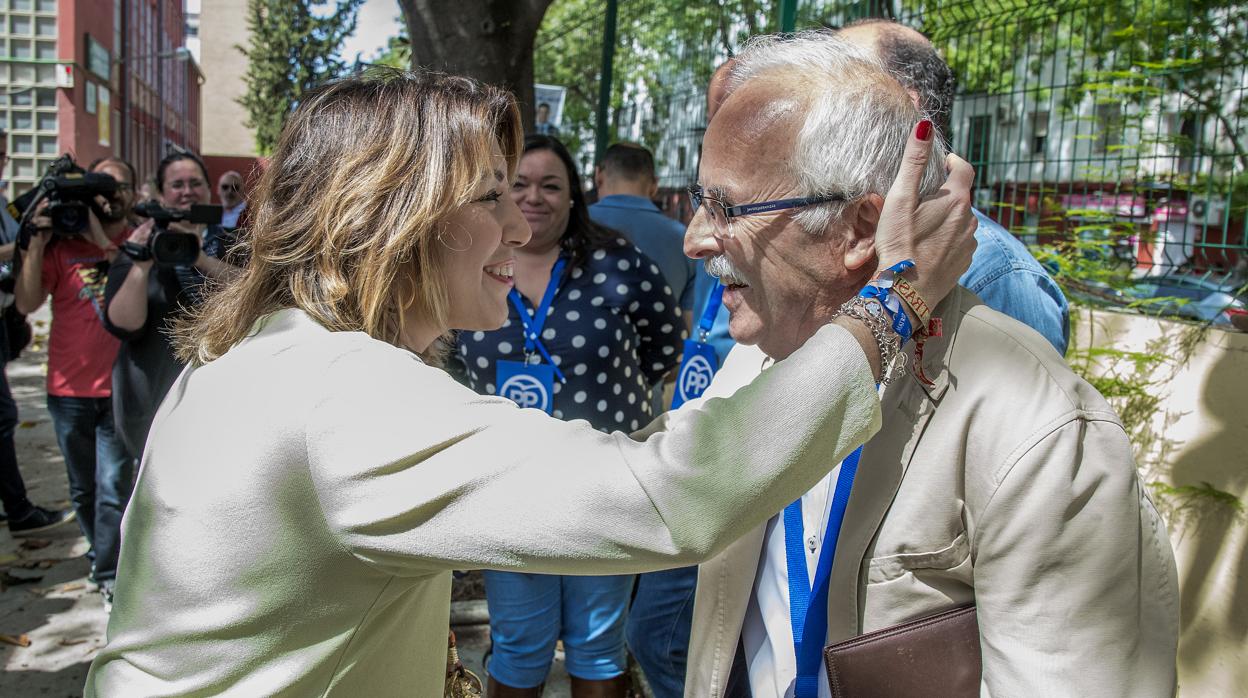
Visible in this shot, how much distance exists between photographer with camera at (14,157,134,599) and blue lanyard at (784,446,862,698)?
3.81 meters

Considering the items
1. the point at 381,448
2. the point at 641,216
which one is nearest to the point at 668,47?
the point at 641,216

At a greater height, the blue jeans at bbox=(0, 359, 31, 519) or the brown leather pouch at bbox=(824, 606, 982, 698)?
the brown leather pouch at bbox=(824, 606, 982, 698)

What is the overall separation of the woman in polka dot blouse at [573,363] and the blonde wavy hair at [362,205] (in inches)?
71.9

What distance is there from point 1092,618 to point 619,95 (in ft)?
21.8

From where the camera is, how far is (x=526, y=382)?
10.8 feet

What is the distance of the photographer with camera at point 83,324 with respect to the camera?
4457 millimetres

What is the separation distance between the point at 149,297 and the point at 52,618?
1725 millimetres

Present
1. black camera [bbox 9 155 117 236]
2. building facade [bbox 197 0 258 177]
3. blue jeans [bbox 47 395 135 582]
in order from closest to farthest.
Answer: black camera [bbox 9 155 117 236] → blue jeans [bbox 47 395 135 582] → building facade [bbox 197 0 258 177]

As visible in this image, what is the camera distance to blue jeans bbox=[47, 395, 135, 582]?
→ 452 cm

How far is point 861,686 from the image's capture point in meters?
1.38

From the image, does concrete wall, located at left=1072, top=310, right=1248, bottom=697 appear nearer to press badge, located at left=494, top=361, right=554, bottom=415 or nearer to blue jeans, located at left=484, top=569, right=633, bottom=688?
blue jeans, located at left=484, top=569, right=633, bottom=688

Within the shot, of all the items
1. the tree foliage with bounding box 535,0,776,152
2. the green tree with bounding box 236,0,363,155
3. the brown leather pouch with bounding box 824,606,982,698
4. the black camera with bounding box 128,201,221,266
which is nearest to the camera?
the brown leather pouch with bounding box 824,606,982,698

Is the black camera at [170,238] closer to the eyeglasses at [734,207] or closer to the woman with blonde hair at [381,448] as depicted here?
the woman with blonde hair at [381,448]

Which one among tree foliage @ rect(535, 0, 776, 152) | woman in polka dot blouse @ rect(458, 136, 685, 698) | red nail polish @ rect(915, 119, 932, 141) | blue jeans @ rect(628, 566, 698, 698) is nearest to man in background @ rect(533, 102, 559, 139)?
tree foliage @ rect(535, 0, 776, 152)
